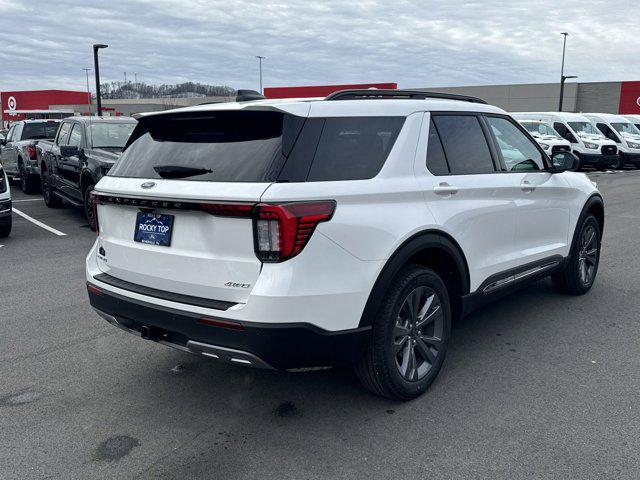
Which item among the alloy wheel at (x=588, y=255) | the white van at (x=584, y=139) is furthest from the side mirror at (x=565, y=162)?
the white van at (x=584, y=139)

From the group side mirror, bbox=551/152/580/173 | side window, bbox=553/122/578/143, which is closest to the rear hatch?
side mirror, bbox=551/152/580/173

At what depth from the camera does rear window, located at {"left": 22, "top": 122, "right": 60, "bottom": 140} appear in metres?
15.5

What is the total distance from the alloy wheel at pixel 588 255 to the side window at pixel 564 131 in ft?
59.3

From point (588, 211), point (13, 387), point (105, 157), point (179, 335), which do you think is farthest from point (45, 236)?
point (588, 211)

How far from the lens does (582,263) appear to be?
232 inches

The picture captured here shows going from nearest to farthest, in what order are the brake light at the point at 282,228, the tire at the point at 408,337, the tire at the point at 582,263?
the brake light at the point at 282,228, the tire at the point at 408,337, the tire at the point at 582,263

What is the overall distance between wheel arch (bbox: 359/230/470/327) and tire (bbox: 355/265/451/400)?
0.11m

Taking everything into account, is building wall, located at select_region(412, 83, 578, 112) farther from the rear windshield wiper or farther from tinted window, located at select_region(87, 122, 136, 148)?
the rear windshield wiper

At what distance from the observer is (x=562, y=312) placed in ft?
17.8

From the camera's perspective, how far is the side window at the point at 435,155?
3.80 m

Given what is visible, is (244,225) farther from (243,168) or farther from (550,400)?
(550,400)

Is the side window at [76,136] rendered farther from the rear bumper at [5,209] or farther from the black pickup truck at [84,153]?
the rear bumper at [5,209]

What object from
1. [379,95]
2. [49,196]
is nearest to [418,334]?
[379,95]

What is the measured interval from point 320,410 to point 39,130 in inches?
579
